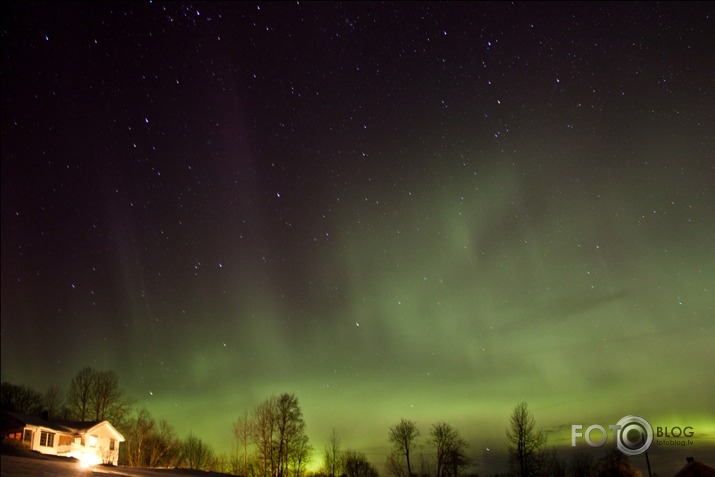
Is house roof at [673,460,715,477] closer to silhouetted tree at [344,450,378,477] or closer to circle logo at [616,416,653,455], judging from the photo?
circle logo at [616,416,653,455]

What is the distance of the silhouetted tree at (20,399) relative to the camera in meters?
75.9

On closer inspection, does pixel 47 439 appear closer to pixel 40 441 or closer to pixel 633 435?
pixel 40 441

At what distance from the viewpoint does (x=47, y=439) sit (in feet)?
168

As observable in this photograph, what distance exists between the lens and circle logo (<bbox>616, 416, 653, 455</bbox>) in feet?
173

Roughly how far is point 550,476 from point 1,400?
242 feet

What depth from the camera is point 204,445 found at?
111250 millimetres

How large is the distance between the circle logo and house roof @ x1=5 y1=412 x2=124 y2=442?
1962 inches

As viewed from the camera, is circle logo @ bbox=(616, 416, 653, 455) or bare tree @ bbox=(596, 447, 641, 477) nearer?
circle logo @ bbox=(616, 416, 653, 455)

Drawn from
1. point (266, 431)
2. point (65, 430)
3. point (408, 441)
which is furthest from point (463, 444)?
point (65, 430)

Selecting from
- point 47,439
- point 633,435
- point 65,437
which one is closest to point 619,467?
point 633,435

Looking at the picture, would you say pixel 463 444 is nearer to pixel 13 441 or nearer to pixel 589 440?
pixel 589 440

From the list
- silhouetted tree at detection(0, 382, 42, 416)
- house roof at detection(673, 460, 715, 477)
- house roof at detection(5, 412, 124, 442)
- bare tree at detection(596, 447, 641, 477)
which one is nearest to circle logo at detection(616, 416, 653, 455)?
bare tree at detection(596, 447, 641, 477)

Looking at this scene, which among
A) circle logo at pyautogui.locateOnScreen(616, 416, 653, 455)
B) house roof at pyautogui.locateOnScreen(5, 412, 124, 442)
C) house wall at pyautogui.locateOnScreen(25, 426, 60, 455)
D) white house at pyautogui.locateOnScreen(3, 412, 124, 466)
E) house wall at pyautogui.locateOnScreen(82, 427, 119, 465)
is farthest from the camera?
house wall at pyautogui.locateOnScreen(82, 427, 119, 465)

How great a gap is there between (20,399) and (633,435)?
7548 centimetres
